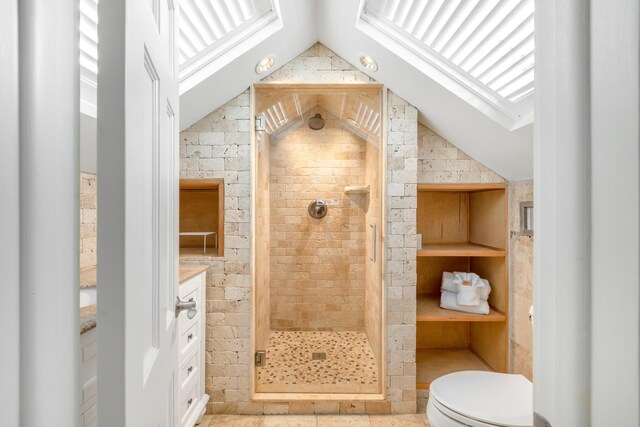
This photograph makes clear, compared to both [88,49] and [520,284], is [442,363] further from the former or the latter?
[88,49]

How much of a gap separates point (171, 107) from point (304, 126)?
1448 millimetres

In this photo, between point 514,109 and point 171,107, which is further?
point 514,109

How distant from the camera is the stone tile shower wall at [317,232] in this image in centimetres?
238

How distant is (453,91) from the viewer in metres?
1.86

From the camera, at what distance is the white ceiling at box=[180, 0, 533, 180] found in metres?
1.83

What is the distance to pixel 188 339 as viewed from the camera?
6.16 ft

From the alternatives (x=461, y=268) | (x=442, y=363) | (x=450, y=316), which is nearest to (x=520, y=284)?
(x=450, y=316)

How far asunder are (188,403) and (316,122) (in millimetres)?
1847
